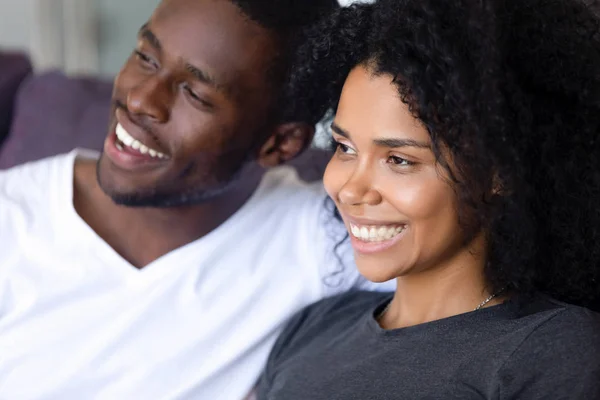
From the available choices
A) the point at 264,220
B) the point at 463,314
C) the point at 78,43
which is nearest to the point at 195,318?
the point at 264,220

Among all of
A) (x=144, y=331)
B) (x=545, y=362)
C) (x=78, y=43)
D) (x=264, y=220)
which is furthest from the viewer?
(x=78, y=43)

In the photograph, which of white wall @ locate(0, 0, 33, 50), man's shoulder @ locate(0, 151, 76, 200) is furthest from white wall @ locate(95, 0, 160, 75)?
man's shoulder @ locate(0, 151, 76, 200)

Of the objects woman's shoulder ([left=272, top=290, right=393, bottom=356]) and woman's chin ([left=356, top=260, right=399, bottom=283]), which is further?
woman's shoulder ([left=272, top=290, right=393, bottom=356])

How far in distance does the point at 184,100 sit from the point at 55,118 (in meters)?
0.70

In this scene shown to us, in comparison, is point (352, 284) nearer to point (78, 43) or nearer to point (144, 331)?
point (144, 331)

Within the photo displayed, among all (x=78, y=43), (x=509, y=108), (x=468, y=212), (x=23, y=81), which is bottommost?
(x=78, y=43)

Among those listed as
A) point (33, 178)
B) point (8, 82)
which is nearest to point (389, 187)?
point (33, 178)

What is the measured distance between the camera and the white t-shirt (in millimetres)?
1387

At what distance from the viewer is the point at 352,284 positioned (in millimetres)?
1484

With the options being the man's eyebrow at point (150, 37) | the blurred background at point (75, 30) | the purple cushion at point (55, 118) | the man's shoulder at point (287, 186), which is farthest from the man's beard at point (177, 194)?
the blurred background at point (75, 30)

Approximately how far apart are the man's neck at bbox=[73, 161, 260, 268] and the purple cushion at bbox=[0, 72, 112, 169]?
40 centimetres

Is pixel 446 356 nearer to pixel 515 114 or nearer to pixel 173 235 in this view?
pixel 515 114

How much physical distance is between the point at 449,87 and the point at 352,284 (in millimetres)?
542

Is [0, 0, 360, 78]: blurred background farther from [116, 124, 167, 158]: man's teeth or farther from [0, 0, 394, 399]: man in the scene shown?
[116, 124, 167, 158]: man's teeth
